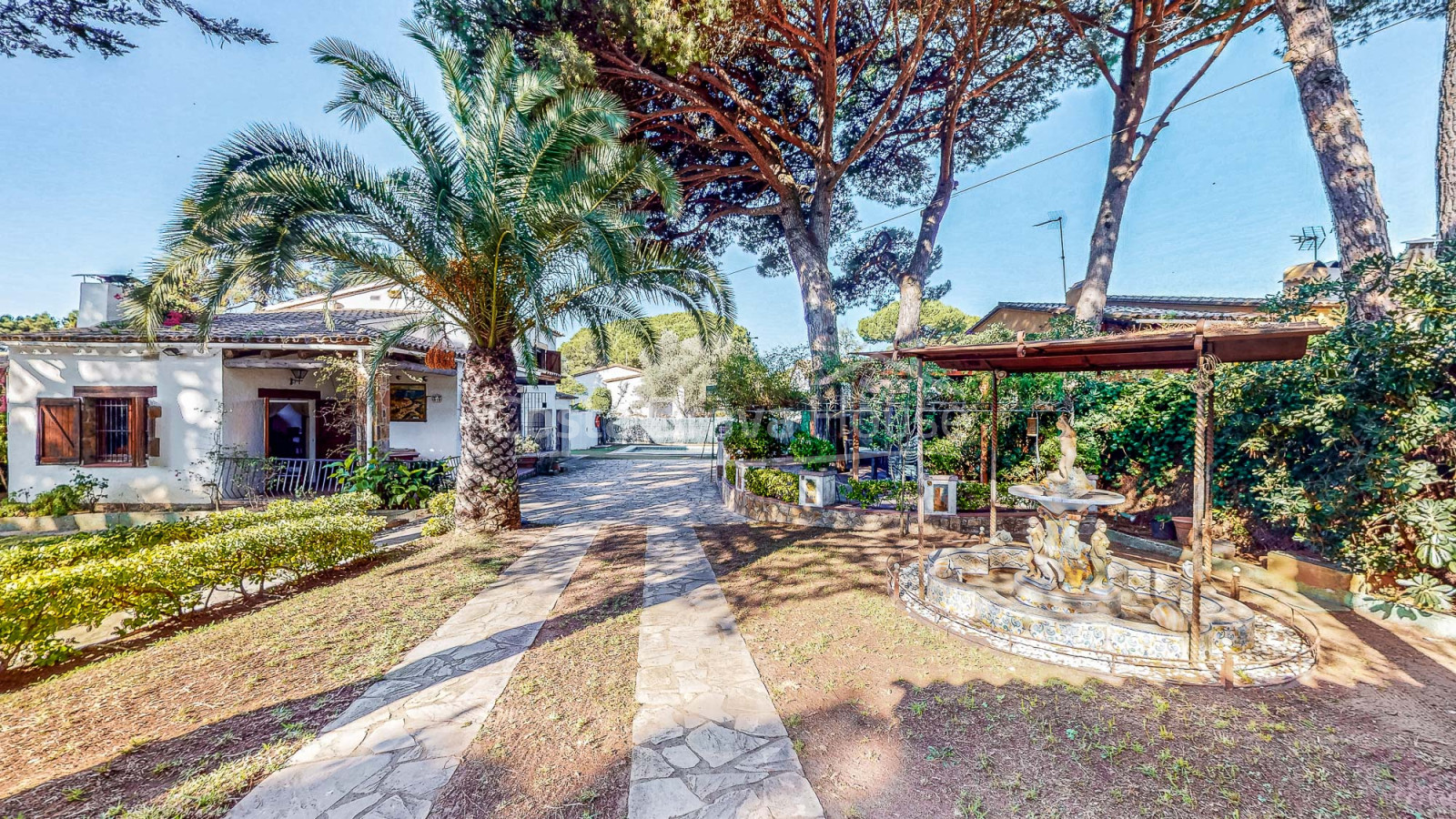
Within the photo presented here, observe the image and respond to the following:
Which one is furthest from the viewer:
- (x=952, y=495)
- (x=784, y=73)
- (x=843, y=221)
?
(x=843, y=221)

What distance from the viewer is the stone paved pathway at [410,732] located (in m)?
2.57

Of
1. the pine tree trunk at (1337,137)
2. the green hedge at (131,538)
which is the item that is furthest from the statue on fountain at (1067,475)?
the green hedge at (131,538)

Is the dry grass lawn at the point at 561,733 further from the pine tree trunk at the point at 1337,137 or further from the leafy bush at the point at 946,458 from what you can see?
Result: the pine tree trunk at the point at 1337,137

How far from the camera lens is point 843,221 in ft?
56.4

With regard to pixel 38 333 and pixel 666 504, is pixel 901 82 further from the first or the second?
pixel 38 333

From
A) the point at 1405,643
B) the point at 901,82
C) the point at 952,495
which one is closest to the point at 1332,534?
the point at 1405,643

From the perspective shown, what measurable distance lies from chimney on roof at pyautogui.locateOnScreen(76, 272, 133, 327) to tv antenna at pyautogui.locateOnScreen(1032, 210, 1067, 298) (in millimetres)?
26298

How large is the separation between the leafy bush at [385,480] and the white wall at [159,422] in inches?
111

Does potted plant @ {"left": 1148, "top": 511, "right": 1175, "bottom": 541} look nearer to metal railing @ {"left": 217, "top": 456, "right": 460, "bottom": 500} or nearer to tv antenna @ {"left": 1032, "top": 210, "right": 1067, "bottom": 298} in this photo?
metal railing @ {"left": 217, "top": 456, "right": 460, "bottom": 500}

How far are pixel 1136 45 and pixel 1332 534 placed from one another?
11680mm

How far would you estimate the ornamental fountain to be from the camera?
3.95 meters

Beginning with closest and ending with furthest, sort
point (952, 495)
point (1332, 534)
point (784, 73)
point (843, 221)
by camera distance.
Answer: point (1332, 534)
point (952, 495)
point (784, 73)
point (843, 221)

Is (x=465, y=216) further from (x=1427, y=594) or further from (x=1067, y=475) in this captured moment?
(x=1427, y=594)

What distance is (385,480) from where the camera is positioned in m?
9.80
